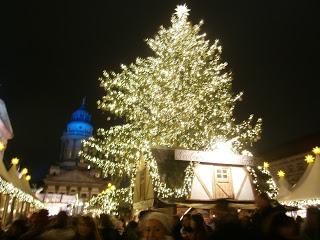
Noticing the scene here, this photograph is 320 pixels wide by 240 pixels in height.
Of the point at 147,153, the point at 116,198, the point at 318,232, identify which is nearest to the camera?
the point at 318,232

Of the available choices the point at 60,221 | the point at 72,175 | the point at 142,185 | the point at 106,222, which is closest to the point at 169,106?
the point at 142,185

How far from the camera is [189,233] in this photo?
6.34 m

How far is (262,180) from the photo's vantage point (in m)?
14.1

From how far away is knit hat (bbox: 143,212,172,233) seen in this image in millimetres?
3594

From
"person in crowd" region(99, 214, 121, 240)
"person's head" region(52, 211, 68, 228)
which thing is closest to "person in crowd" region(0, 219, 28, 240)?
"person's head" region(52, 211, 68, 228)

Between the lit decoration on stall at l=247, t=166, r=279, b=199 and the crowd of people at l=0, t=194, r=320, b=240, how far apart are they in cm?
729

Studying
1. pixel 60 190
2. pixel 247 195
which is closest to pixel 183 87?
pixel 247 195

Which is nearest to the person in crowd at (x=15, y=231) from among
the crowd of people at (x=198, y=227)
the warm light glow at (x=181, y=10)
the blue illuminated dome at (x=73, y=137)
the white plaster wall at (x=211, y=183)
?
the crowd of people at (x=198, y=227)

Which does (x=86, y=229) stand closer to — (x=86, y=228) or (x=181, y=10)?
(x=86, y=228)

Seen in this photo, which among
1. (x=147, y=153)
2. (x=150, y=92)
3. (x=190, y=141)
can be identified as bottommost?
(x=147, y=153)

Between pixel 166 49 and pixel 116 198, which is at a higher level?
pixel 166 49

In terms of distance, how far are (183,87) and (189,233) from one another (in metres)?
12.2

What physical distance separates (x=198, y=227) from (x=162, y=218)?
256 cm

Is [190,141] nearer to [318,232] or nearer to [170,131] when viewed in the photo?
[170,131]
